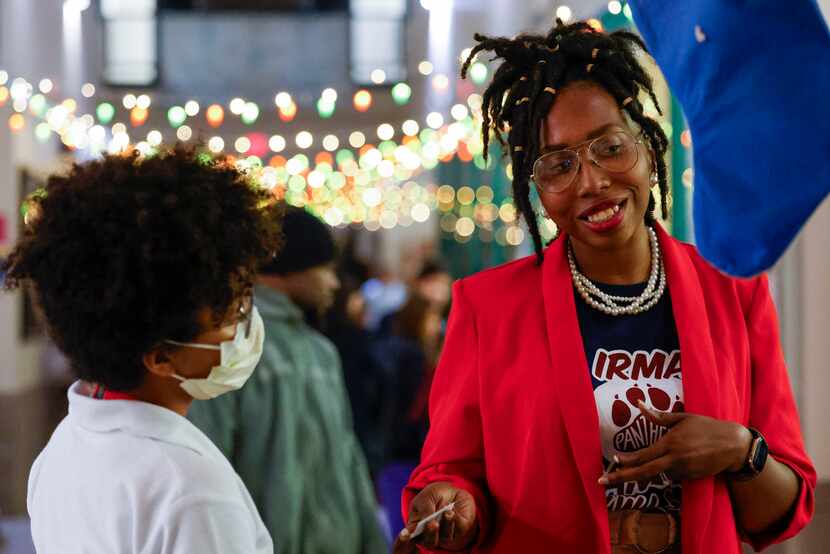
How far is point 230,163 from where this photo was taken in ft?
Result: 5.65

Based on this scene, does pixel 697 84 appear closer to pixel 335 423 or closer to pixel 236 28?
pixel 335 423

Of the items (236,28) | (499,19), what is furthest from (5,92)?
(236,28)

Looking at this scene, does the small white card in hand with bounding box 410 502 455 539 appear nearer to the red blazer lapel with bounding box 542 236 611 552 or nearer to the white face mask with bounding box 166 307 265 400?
the red blazer lapel with bounding box 542 236 611 552

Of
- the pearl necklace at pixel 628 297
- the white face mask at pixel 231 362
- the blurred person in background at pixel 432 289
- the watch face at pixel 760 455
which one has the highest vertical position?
the pearl necklace at pixel 628 297

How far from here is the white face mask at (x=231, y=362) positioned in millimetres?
1688

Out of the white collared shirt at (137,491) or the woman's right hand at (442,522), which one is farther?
the woman's right hand at (442,522)

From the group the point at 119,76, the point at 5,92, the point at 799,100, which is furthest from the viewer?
the point at 119,76

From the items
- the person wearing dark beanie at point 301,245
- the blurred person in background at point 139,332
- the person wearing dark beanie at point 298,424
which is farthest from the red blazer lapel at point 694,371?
the person wearing dark beanie at point 301,245

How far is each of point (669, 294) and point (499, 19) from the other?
7473 mm

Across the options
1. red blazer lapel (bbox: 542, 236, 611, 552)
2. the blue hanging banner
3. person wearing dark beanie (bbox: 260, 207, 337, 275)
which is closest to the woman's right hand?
red blazer lapel (bbox: 542, 236, 611, 552)

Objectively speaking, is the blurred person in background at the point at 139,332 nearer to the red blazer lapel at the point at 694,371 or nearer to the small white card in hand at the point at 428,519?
the small white card in hand at the point at 428,519

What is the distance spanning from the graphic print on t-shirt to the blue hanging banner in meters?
0.37

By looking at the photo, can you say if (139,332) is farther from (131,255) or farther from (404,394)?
(404,394)

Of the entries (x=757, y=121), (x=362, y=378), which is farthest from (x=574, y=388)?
(x=362, y=378)
